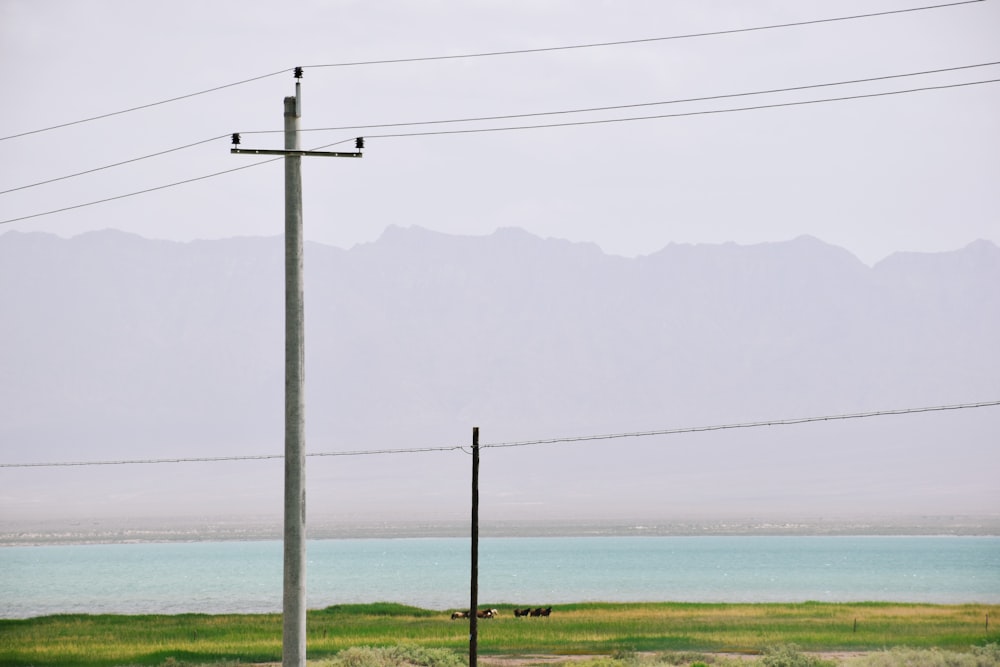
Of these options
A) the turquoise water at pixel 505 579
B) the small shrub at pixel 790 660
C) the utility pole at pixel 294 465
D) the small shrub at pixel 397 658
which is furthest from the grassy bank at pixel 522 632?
the utility pole at pixel 294 465

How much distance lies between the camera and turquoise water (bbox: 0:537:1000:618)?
3735 inches

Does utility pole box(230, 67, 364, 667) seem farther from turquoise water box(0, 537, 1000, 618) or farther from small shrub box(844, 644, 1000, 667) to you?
turquoise water box(0, 537, 1000, 618)

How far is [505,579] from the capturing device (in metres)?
127

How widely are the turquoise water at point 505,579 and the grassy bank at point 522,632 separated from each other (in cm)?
1809

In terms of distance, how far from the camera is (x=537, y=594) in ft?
338

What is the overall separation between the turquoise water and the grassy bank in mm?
18089

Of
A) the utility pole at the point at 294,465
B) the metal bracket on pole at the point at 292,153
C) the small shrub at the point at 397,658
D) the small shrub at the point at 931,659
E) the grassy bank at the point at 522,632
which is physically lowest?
the grassy bank at the point at 522,632

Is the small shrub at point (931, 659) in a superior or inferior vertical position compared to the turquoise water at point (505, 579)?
superior

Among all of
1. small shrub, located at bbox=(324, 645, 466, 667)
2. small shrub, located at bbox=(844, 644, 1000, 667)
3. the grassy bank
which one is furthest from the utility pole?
the grassy bank

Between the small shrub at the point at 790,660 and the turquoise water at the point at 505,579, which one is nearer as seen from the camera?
the small shrub at the point at 790,660

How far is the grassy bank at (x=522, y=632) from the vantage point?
48.8 metres

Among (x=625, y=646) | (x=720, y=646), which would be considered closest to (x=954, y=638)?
(x=720, y=646)

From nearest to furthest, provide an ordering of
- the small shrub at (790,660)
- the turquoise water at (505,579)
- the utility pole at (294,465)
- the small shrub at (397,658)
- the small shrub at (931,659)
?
the utility pole at (294,465), the small shrub at (931,659), the small shrub at (790,660), the small shrub at (397,658), the turquoise water at (505,579)

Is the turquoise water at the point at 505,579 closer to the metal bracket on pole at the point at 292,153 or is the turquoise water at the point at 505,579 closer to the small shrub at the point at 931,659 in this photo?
the small shrub at the point at 931,659
